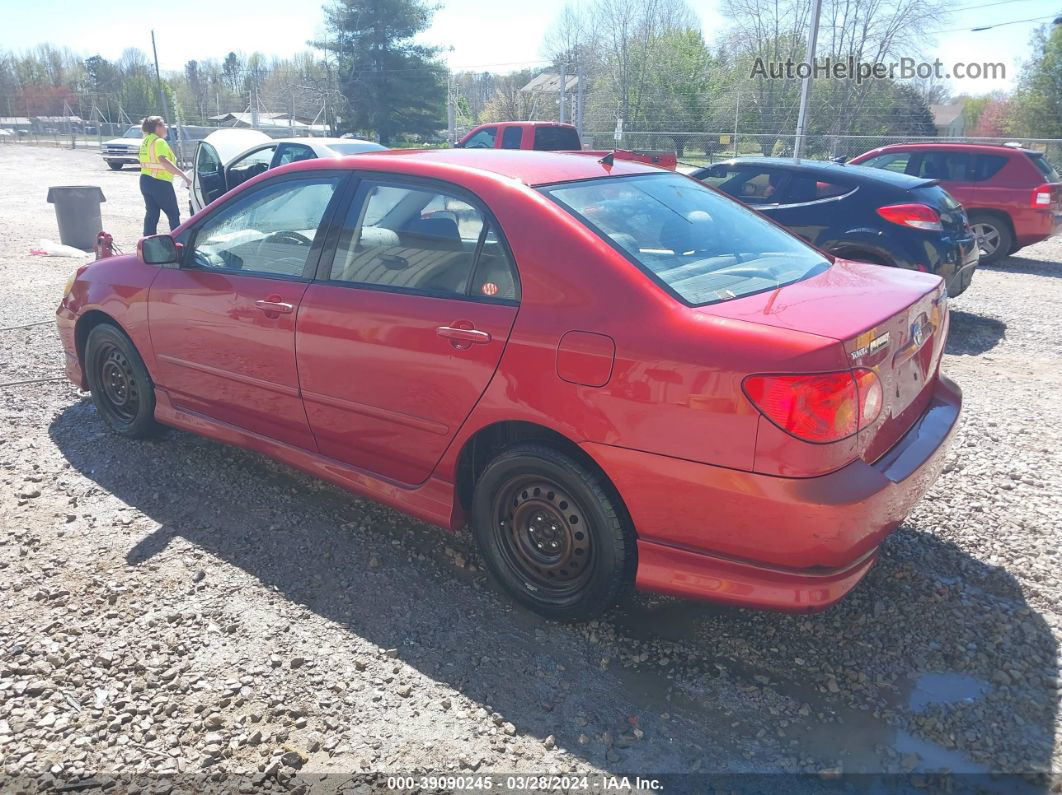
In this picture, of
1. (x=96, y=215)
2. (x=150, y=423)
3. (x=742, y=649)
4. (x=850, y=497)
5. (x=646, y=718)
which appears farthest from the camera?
(x=96, y=215)

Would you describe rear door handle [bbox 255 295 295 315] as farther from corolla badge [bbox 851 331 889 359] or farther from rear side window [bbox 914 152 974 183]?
rear side window [bbox 914 152 974 183]

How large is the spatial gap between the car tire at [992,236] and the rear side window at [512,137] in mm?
8054

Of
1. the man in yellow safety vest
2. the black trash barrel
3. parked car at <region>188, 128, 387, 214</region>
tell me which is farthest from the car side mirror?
the black trash barrel

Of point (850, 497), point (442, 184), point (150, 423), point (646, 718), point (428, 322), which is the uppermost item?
point (442, 184)

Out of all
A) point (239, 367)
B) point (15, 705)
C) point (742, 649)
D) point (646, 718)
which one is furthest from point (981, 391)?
point (15, 705)

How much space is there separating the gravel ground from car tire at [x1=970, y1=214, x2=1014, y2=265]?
7901 mm

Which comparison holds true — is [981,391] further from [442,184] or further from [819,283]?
[442,184]

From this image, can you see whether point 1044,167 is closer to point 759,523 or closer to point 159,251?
point 759,523

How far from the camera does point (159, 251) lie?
4.07 metres

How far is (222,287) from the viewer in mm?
3875

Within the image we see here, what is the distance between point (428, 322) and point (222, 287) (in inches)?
53.3

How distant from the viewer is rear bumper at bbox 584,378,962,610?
244 centimetres

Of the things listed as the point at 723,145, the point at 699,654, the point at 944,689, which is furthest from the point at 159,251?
the point at 723,145

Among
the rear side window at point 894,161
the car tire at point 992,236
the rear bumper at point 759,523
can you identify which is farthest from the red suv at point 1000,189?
the rear bumper at point 759,523
